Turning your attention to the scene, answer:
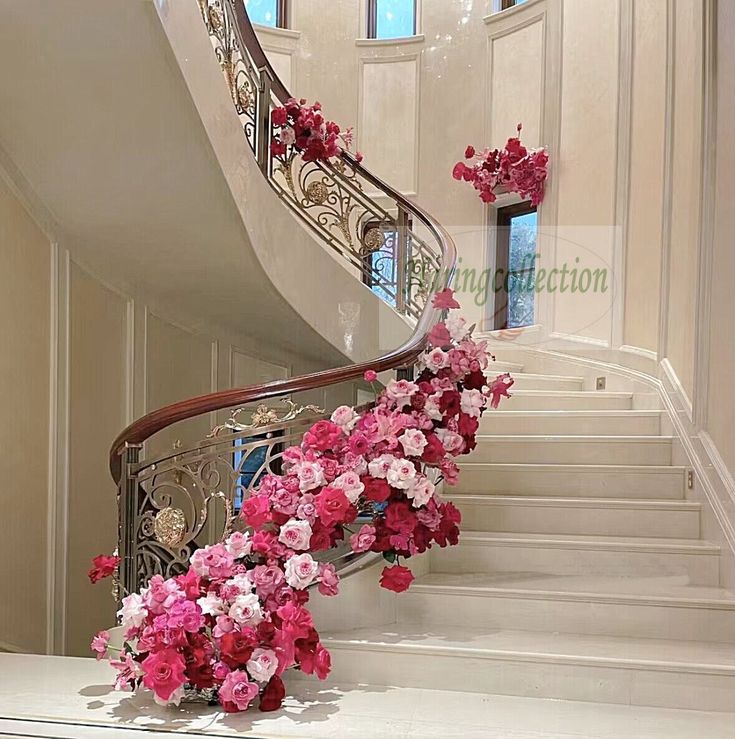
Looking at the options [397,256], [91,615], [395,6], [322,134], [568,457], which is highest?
[395,6]

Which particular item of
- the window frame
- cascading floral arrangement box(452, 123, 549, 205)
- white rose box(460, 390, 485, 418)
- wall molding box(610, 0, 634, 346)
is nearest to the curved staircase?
white rose box(460, 390, 485, 418)

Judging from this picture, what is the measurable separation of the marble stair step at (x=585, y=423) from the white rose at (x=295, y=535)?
199cm

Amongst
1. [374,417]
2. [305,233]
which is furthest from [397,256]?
[374,417]

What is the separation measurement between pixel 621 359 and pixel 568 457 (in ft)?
3.42

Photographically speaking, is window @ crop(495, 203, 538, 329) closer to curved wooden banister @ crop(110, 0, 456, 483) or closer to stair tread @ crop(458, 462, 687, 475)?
stair tread @ crop(458, 462, 687, 475)

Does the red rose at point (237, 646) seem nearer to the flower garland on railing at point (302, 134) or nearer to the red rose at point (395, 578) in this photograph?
the red rose at point (395, 578)

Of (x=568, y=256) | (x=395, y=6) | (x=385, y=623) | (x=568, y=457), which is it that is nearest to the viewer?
(x=385, y=623)

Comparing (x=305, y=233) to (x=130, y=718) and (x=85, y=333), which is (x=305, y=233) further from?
(x=130, y=718)

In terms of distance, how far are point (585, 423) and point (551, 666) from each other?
6.08 feet

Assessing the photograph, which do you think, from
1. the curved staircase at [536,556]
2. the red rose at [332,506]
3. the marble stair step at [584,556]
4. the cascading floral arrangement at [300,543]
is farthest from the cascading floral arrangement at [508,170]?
the red rose at [332,506]

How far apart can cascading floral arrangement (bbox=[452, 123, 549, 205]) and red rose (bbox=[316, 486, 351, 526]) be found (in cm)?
340

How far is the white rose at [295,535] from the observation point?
2496mm

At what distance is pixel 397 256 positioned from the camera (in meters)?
4.69

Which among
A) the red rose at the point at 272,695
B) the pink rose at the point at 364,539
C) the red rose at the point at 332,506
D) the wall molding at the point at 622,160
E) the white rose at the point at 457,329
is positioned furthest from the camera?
the wall molding at the point at 622,160
